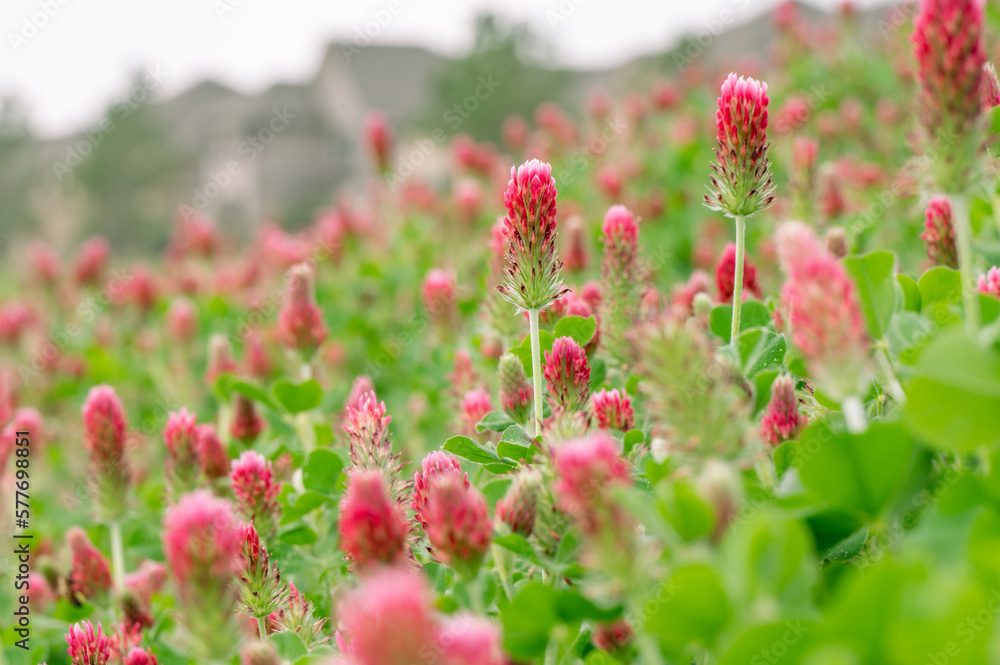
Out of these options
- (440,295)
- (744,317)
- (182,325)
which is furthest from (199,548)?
(182,325)

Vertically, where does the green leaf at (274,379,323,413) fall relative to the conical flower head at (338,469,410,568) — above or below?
below

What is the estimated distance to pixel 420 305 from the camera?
4234 millimetres

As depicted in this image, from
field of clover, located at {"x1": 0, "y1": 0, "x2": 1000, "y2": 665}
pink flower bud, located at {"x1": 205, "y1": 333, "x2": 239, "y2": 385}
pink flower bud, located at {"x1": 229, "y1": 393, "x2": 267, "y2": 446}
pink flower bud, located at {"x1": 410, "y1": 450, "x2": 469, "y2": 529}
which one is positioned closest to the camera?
field of clover, located at {"x1": 0, "y1": 0, "x2": 1000, "y2": 665}

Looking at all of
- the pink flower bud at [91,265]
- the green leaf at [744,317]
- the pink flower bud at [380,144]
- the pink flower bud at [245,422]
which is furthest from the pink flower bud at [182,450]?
the pink flower bud at [380,144]

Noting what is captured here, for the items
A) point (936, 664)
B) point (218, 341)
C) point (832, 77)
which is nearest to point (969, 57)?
point (936, 664)

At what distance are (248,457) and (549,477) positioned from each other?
0.86 meters

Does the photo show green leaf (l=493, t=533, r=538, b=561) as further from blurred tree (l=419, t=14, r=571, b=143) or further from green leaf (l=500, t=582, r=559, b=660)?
blurred tree (l=419, t=14, r=571, b=143)

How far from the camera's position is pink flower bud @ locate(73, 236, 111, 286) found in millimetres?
5188

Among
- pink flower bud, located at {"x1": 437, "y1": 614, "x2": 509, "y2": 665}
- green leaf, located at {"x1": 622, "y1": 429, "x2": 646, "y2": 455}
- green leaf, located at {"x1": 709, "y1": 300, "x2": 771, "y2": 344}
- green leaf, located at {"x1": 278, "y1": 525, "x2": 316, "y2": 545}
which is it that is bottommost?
green leaf, located at {"x1": 278, "y1": 525, "x2": 316, "y2": 545}

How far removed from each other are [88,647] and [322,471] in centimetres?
55

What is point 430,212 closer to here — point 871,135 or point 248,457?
point 871,135

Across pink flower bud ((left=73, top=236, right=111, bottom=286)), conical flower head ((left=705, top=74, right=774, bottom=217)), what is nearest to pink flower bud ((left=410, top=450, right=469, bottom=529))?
conical flower head ((left=705, top=74, right=774, bottom=217))

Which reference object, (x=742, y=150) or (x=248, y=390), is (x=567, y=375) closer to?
(x=742, y=150)

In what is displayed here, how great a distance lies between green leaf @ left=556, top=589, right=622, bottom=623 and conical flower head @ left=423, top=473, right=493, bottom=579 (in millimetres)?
116
